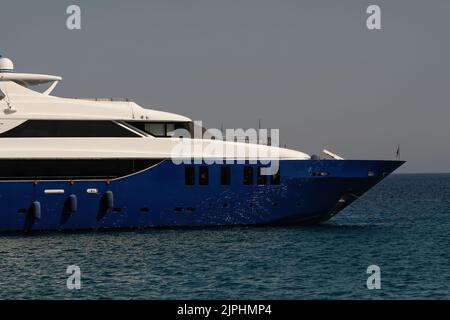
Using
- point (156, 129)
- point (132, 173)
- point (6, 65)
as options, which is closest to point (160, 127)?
point (156, 129)

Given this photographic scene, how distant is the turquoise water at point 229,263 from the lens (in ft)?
72.6

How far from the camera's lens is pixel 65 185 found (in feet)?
108

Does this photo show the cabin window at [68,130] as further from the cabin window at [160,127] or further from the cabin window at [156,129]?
the cabin window at [156,129]

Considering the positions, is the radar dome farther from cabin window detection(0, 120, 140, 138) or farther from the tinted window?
the tinted window

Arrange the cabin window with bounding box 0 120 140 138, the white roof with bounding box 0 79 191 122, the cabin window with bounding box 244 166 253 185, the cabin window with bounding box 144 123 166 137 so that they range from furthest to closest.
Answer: the cabin window with bounding box 144 123 166 137, the cabin window with bounding box 244 166 253 185, the white roof with bounding box 0 79 191 122, the cabin window with bounding box 0 120 140 138

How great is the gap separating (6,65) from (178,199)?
10.1 m

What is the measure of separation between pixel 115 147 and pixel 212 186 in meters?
4.35

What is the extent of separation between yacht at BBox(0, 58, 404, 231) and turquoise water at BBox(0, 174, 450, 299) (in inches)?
30.5

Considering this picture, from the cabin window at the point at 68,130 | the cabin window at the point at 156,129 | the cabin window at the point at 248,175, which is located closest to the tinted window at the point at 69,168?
the cabin window at the point at 68,130

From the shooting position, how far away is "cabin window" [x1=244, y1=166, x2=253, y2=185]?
3419cm

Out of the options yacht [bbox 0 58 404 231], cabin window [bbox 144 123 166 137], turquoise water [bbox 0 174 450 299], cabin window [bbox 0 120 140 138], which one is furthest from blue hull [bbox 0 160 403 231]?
cabin window [bbox 0 120 140 138]

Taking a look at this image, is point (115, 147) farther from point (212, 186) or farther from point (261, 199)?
point (261, 199)
